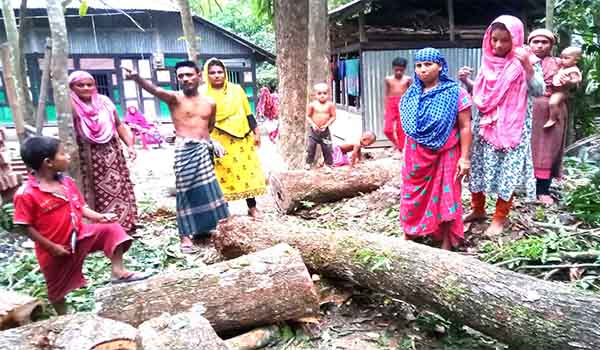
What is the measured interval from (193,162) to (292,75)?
374 centimetres

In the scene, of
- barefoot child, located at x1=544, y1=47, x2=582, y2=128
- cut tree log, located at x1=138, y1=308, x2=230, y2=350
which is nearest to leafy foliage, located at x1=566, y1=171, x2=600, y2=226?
barefoot child, located at x1=544, y1=47, x2=582, y2=128

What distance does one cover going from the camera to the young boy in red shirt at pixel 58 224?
2740 mm


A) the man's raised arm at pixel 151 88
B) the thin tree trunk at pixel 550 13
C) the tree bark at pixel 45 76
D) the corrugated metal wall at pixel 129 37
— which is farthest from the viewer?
the corrugated metal wall at pixel 129 37

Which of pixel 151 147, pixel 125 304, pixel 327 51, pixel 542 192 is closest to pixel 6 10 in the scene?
pixel 151 147

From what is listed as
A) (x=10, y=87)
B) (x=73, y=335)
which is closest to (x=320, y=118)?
(x=10, y=87)

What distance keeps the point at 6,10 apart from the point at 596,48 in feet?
35.2

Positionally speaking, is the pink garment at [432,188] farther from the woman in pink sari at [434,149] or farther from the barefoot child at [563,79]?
the barefoot child at [563,79]

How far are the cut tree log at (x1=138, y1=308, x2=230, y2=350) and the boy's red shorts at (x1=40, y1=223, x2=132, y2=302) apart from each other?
846mm

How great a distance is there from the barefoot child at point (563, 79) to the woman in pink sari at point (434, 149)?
66.0 inches

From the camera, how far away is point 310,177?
17.7 feet

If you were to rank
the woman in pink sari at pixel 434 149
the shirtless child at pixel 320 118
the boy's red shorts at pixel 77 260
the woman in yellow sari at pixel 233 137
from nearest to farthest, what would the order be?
the boy's red shorts at pixel 77 260 < the woman in pink sari at pixel 434 149 < the woman in yellow sari at pixel 233 137 < the shirtless child at pixel 320 118

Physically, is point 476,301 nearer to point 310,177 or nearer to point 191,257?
point 191,257

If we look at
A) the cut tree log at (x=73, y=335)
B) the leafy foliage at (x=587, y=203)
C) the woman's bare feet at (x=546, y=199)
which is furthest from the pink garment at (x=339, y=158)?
the cut tree log at (x=73, y=335)

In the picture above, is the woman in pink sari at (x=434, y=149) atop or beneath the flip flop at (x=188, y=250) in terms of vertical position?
atop
